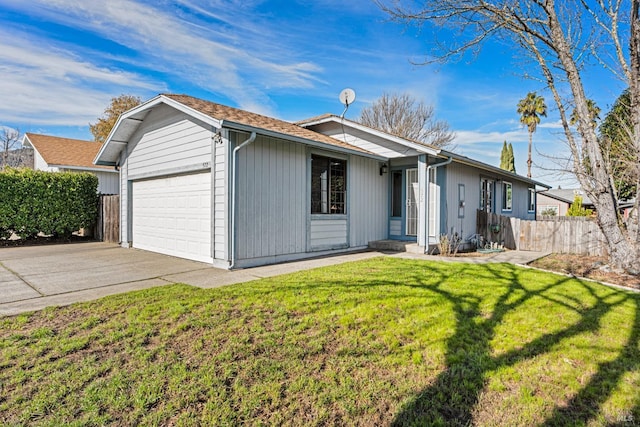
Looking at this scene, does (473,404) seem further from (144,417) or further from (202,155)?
(202,155)

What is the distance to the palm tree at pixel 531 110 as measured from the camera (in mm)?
29016

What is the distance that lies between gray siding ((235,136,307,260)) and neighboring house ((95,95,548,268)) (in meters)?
0.02

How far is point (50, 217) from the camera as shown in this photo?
12.2m

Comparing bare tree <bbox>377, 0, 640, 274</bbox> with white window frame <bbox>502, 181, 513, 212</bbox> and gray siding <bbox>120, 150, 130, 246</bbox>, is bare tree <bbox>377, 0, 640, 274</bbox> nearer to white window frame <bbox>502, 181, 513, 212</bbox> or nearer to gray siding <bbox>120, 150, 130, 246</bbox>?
white window frame <bbox>502, 181, 513, 212</bbox>

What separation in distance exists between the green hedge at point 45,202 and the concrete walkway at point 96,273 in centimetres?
253

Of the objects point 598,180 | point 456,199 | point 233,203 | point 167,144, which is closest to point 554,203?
point 456,199

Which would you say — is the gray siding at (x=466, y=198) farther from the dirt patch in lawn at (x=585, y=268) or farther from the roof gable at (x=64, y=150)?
the roof gable at (x=64, y=150)

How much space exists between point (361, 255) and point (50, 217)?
11508 mm

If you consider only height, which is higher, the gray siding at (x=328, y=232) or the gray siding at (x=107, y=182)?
the gray siding at (x=107, y=182)

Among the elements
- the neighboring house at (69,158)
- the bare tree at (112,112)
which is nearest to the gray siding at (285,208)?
the neighboring house at (69,158)

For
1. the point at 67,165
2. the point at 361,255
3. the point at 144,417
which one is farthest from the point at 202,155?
the point at 67,165

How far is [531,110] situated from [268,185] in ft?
102

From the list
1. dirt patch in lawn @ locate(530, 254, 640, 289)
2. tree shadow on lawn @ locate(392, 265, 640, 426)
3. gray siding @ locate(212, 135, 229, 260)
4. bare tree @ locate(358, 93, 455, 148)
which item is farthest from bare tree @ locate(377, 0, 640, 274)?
bare tree @ locate(358, 93, 455, 148)

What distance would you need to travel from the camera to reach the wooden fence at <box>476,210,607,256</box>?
9859mm
